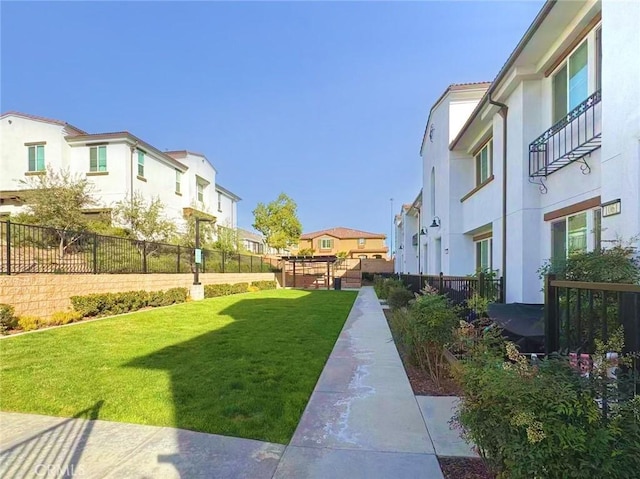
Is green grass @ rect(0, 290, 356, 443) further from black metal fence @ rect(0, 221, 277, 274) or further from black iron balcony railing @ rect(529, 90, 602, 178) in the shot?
black iron balcony railing @ rect(529, 90, 602, 178)

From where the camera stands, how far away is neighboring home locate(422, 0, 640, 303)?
15.5 feet

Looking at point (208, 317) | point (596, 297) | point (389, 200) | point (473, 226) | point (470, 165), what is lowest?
point (208, 317)

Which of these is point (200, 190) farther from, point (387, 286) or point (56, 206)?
point (387, 286)

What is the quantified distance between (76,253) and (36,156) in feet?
41.8

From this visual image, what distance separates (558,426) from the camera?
1825mm

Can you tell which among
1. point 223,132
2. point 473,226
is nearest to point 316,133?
point 223,132

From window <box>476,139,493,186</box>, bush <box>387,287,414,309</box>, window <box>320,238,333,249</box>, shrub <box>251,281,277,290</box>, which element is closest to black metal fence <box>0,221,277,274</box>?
shrub <box>251,281,277,290</box>

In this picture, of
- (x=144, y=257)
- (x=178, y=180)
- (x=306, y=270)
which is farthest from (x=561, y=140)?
(x=306, y=270)

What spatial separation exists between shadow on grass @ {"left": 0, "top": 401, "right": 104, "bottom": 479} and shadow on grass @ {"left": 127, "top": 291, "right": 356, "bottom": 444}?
0.83 meters

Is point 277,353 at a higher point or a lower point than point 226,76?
lower

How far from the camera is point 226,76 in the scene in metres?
17.4

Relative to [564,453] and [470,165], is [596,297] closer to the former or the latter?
[564,453]

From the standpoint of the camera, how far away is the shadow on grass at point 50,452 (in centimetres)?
275

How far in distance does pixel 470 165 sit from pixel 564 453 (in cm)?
1231
